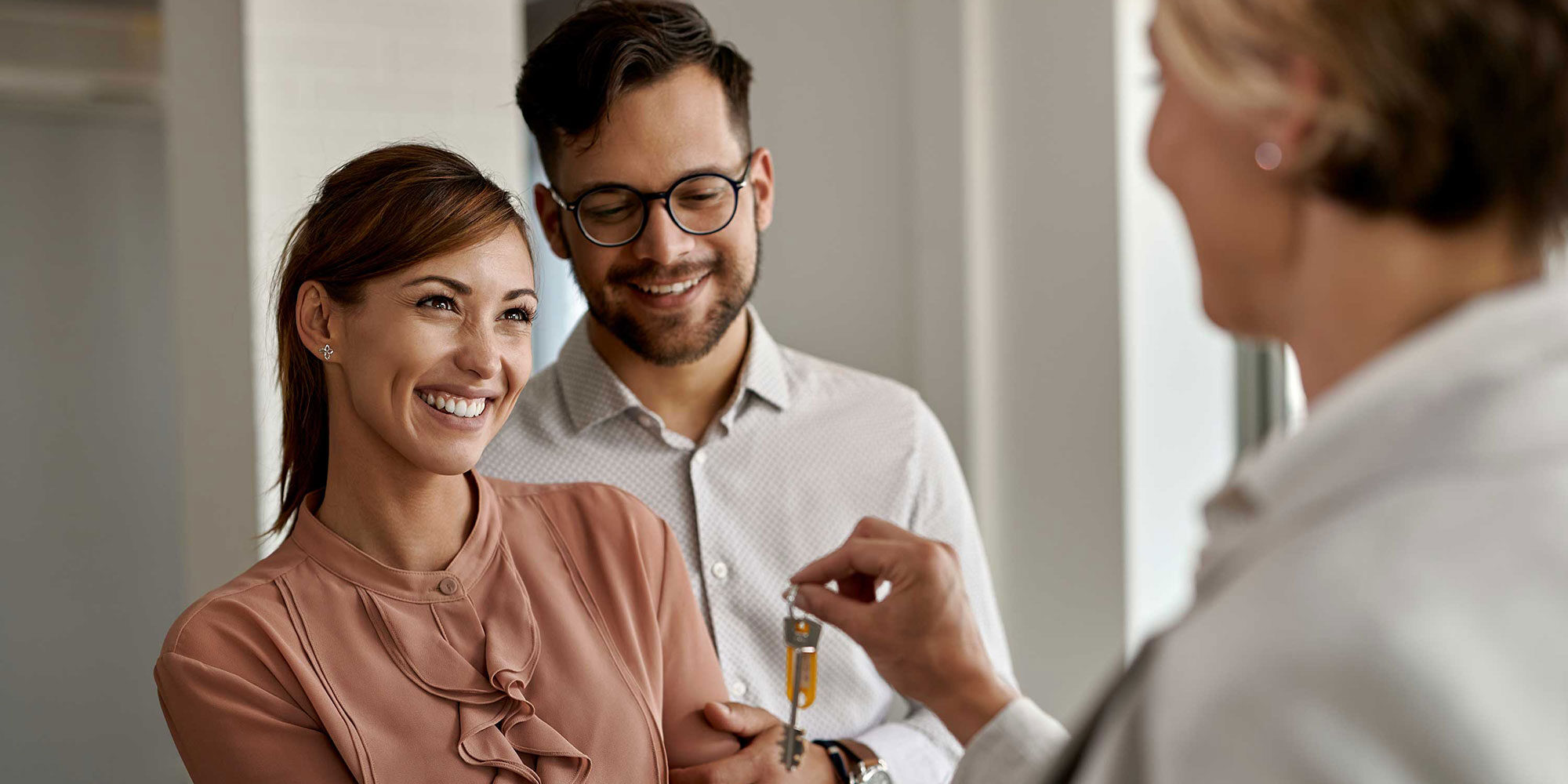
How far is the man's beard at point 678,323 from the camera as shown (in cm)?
202

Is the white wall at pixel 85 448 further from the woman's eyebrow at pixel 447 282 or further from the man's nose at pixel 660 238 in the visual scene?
the woman's eyebrow at pixel 447 282

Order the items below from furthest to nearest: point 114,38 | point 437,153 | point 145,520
Answer: point 145,520 → point 114,38 → point 437,153

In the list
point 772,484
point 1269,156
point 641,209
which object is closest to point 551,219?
point 641,209

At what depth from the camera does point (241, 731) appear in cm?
136

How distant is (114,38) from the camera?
5.28 metres

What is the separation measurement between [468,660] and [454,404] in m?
0.29

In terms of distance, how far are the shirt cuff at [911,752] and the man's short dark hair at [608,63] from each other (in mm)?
911

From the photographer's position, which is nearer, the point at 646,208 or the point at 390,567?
the point at 390,567

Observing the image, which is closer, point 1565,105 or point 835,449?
point 1565,105

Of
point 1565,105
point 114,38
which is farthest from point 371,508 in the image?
point 114,38

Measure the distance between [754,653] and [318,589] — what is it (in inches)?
27.5

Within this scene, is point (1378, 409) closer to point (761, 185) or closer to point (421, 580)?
point (421, 580)

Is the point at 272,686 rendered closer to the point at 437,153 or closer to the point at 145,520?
the point at 437,153

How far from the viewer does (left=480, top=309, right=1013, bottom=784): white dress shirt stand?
6.48 feet
